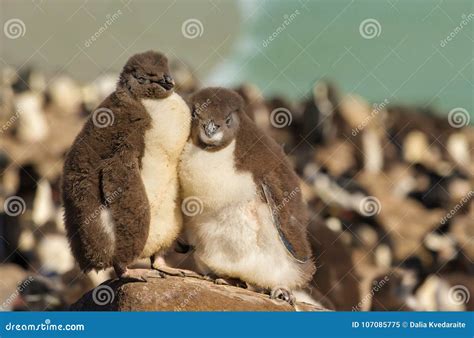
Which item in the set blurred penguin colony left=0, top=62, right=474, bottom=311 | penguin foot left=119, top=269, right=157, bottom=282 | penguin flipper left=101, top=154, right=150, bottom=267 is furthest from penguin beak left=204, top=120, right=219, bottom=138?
penguin foot left=119, top=269, right=157, bottom=282

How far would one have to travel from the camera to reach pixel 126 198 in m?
4.88

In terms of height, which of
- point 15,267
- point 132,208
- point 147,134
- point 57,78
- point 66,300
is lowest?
point 57,78

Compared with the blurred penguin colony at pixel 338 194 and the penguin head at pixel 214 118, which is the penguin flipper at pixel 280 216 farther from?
the penguin head at pixel 214 118

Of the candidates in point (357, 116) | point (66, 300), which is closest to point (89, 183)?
point (66, 300)

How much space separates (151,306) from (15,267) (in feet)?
22.0

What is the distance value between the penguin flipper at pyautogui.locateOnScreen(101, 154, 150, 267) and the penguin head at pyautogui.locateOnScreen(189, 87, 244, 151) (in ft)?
1.25

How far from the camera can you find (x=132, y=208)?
193 inches

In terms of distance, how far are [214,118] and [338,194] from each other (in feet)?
39.3

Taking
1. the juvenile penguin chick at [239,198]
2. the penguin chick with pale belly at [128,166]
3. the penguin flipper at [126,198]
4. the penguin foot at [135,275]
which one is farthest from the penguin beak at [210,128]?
the penguin foot at [135,275]

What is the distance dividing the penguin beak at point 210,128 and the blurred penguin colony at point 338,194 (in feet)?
1.72

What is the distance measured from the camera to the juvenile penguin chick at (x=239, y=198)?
5059mm

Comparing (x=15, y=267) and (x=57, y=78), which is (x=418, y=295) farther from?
(x=57, y=78)

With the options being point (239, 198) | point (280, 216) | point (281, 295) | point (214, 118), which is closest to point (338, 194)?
point (281, 295)

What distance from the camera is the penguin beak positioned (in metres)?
5.00
